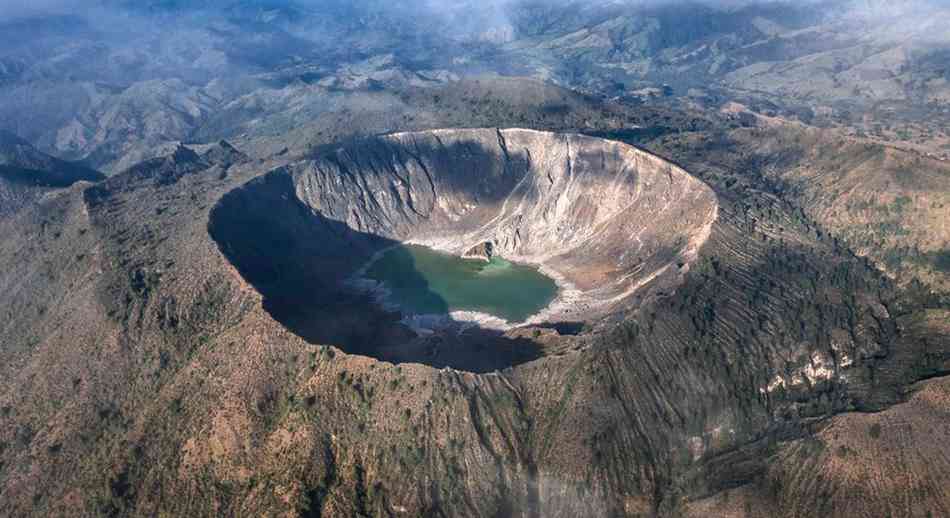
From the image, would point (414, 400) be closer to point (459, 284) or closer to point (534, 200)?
point (459, 284)

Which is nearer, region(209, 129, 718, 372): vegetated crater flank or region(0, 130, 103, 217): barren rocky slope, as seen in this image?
region(209, 129, 718, 372): vegetated crater flank

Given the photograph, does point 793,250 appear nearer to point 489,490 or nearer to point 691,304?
point 691,304

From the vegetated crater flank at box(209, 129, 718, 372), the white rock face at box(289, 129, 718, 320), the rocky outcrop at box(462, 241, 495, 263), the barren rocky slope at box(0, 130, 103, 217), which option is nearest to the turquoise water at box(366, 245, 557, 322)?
the rocky outcrop at box(462, 241, 495, 263)

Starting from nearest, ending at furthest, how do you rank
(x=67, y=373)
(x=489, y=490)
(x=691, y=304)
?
(x=489, y=490) < (x=67, y=373) < (x=691, y=304)

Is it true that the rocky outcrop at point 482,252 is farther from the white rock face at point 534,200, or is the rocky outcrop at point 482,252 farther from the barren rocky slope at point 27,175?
the barren rocky slope at point 27,175

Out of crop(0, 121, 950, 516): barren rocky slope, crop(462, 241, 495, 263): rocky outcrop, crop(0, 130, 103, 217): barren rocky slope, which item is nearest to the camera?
crop(0, 121, 950, 516): barren rocky slope

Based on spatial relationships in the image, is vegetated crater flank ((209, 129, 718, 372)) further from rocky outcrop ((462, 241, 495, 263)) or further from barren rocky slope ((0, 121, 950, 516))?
barren rocky slope ((0, 121, 950, 516))

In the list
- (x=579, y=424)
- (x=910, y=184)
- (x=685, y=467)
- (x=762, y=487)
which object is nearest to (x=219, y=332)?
(x=579, y=424)
